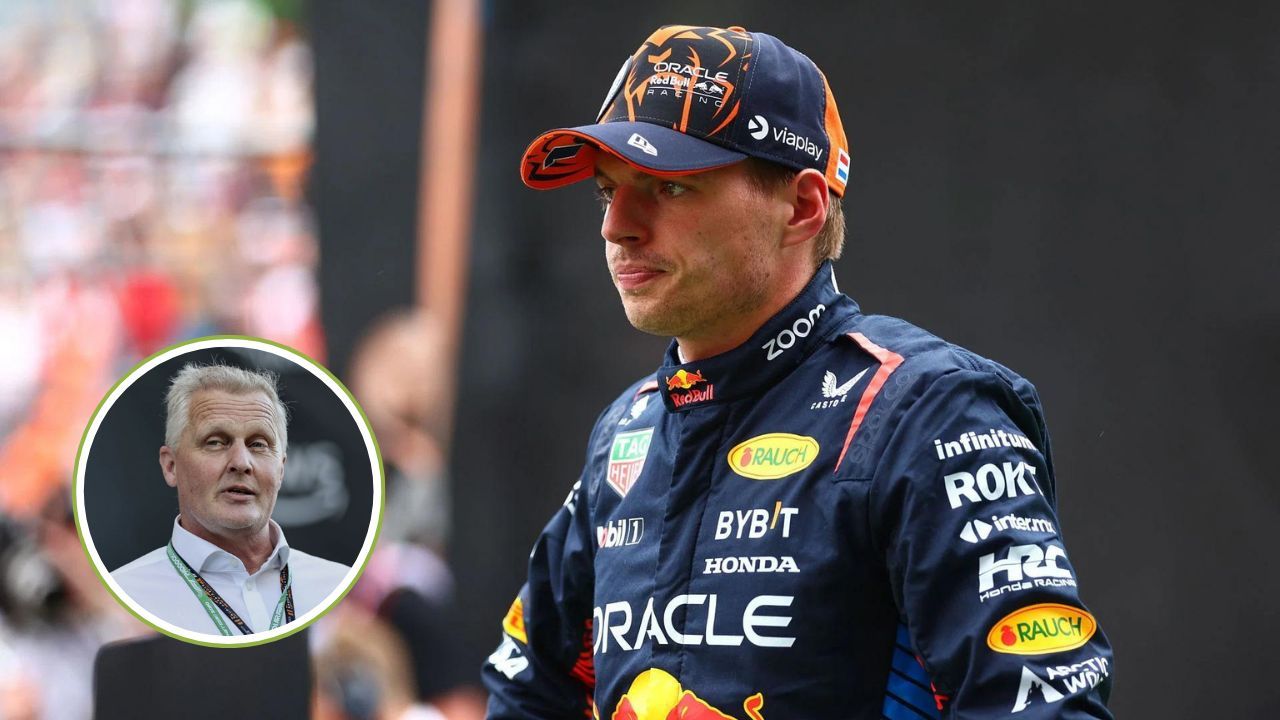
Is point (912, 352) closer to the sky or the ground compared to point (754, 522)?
closer to the sky

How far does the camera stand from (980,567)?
127cm

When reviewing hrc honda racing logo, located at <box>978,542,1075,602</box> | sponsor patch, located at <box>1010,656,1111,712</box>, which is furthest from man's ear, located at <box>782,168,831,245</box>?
sponsor patch, located at <box>1010,656,1111,712</box>

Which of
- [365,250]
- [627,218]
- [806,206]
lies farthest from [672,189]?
[365,250]

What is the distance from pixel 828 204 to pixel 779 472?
0.37 m

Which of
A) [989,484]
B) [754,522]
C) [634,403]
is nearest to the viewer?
[989,484]

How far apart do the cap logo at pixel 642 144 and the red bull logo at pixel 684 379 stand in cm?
26

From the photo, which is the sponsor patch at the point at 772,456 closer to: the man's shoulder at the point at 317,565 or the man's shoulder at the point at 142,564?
the man's shoulder at the point at 317,565

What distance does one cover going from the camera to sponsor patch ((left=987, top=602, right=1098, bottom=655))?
4.06 feet

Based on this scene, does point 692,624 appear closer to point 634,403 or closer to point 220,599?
point 634,403

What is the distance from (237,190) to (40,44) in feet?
2.01

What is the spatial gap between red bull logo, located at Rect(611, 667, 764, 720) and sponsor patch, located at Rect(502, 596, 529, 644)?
1.13ft

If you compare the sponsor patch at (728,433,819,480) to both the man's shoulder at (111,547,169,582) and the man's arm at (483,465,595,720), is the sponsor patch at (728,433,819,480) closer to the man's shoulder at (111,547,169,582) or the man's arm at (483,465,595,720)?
the man's arm at (483,465,595,720)

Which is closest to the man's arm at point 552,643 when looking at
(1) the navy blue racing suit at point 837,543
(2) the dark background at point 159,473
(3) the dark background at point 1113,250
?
(1) the navy blue racing suit at point 837,543

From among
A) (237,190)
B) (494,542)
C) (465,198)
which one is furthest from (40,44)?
(494,542)
